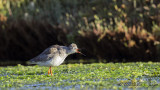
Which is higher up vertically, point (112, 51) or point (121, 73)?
point (112, 51)

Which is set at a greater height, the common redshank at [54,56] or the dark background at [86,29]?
the dark background at [86,29]

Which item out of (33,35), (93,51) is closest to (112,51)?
(93,51)

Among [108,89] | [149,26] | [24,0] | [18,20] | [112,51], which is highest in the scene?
[24,0]

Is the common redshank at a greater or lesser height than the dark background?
lesser

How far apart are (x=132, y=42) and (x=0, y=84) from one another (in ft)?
35.9

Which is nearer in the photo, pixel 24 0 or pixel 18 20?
pixel 18 20

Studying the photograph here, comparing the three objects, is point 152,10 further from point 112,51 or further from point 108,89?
point 108,89

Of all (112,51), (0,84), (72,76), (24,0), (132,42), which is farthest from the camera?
(24,0)

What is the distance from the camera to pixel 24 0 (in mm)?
28750

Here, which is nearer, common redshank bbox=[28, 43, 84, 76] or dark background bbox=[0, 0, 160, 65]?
common redshank bbox=[28, 43, 84, 76]

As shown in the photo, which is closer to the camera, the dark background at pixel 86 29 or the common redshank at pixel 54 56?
the common redshank at pixel 54 56

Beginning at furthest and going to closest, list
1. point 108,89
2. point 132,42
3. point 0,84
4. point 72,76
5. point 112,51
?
1. point 112,51
2. point 132,42
3. point 72,76
4. point 0,84
5. point 108,89

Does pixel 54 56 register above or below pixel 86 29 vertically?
below

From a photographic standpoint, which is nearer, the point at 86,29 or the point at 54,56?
the point at 54,56
